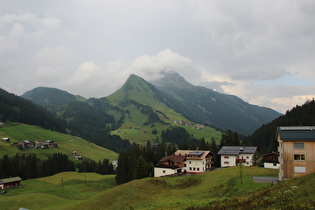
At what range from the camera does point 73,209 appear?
53.8 m

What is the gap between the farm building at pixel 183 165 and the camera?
287 feet

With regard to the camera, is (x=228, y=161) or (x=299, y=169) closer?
(x=299, y=169)

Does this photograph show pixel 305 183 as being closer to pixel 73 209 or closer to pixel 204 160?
pixel 73 209

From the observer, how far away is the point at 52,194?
83812 millimetres

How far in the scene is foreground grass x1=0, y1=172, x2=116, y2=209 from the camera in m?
68.8

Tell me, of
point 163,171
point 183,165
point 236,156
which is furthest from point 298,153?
point 236,156

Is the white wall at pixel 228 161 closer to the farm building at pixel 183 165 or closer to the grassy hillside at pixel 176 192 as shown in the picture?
the farm building at pixel 183 165

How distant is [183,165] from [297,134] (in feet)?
176

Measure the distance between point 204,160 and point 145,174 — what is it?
24775 mm

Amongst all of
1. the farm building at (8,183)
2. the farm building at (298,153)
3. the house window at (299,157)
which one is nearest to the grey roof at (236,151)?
the farm building at (298,153)

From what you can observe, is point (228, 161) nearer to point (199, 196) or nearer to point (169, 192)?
point (169, 192)

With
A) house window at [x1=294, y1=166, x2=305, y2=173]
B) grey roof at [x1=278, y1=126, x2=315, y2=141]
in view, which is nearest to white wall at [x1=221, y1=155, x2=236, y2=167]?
grey roof at [x1=278, y1=126, x2=315, y2=141]

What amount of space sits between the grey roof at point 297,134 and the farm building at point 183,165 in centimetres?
4695

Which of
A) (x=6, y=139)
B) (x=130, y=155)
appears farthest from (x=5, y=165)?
(x=6, y=139)
